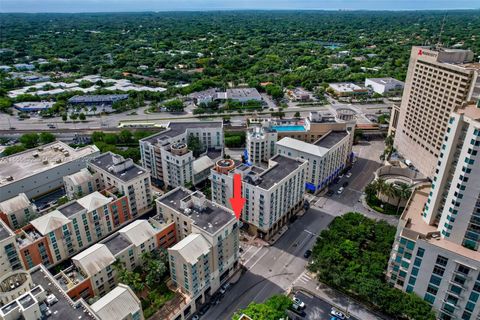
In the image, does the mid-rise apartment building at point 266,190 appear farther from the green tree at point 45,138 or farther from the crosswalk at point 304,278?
the green tree at point 45,138

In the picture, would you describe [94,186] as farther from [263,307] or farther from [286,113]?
[286,113]

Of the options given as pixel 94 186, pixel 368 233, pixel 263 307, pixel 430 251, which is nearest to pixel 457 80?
pixel 368 233

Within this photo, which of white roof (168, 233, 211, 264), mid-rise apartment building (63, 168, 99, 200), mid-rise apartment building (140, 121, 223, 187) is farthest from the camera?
mid-rise apartment building (140, 121, 223, 187)

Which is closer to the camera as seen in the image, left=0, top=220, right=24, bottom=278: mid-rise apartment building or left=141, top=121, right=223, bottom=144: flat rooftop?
left=0, top=220, right=24, bottom=278: mid-rise apartment building

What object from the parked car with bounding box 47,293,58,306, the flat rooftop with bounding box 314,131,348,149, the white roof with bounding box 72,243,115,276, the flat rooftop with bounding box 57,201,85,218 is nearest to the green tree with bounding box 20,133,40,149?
the flat rooftop with bounding box 57,201,85,218

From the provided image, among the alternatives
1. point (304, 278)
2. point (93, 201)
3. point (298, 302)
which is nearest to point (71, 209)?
point (93, 201)

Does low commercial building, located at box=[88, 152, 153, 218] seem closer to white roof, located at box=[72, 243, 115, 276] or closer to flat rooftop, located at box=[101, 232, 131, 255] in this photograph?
flat rooftop, located at box=[101, 232, 131, 255]
